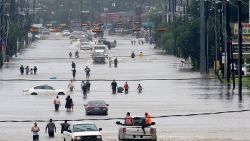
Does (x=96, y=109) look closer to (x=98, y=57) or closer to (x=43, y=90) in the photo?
(x=43, y=90)

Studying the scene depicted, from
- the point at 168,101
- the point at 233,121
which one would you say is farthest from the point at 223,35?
the point at 233,121

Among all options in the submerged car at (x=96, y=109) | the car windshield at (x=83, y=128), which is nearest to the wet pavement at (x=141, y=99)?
the submerged car at (x=96, y=109)

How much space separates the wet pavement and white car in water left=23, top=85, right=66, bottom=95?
956 millimetres

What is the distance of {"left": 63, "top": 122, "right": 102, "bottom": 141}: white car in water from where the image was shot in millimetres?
49875

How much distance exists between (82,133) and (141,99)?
31805 millimetres

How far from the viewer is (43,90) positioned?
8881 centimetres

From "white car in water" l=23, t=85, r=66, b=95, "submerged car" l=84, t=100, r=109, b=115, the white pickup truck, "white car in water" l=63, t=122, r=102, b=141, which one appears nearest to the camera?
"white car in water" l=63, t=122, r=102, b=141

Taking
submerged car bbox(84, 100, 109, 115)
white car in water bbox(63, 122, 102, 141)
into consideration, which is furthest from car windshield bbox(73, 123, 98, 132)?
submerged car bbox(84, 100, 109, 115)

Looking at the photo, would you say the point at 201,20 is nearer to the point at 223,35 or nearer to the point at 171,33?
the point at 223,35

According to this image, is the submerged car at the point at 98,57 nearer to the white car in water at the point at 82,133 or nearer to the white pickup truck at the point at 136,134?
the white car in water at the point at 82,133

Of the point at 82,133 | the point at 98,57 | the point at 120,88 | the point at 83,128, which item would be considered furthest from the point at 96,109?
the point at 98,57

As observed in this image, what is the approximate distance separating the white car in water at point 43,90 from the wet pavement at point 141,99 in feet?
3.14

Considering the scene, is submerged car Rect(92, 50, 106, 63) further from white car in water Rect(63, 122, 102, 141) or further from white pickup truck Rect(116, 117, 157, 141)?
white pickup truck Rect(116, 117, 157, 141)

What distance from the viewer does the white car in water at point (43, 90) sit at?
88125mm
